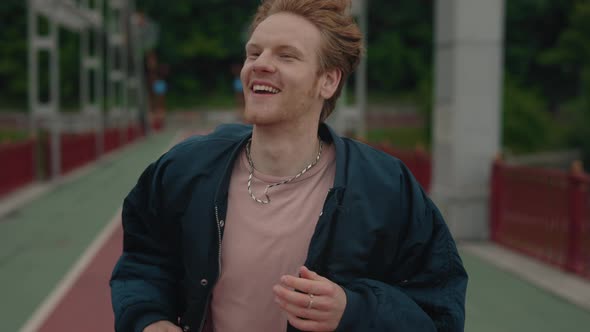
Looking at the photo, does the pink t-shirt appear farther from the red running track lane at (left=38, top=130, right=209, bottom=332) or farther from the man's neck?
the red running track lane at (left=38, top=130, right=209, bottom=332)

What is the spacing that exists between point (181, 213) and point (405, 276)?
2.15 ft

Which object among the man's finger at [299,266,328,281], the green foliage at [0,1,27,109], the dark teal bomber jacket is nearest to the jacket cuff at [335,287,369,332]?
the dark teal bomber jacket

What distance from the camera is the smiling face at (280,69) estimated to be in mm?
2217

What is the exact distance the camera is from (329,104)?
8.03 feet

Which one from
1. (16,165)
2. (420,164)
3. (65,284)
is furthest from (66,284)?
(16,165)

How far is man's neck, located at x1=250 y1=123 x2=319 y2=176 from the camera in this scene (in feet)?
7.57

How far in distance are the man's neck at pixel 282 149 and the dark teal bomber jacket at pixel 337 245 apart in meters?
0.08

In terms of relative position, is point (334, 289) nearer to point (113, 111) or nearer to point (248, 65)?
point (248, 65)

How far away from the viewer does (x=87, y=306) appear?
672 cm

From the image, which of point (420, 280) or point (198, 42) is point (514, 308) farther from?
point (198, 42)

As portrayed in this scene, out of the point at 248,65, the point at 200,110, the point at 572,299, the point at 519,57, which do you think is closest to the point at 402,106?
the point at 519,57

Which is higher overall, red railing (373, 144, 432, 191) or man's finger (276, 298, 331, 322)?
man's finger (276, 298, 331, 322)

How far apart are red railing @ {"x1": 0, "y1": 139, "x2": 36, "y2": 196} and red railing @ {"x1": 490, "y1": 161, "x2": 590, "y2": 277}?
886cm

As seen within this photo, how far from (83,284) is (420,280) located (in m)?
5.94
